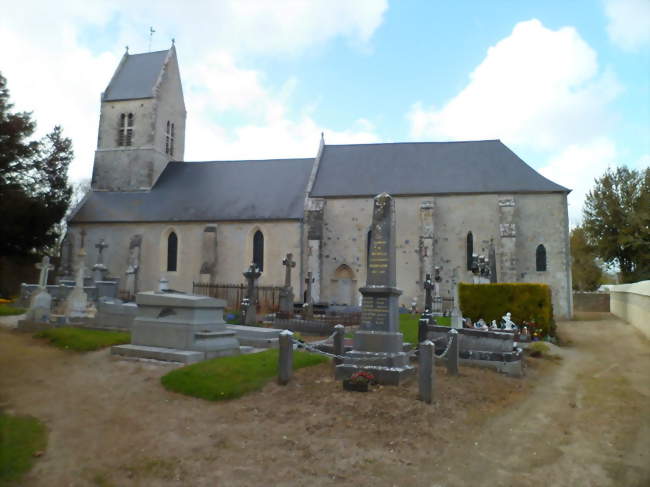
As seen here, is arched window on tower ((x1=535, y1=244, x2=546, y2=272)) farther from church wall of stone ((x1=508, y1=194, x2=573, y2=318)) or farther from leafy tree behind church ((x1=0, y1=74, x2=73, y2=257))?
leafy tree behind church ((x1=0, y1=74, x2=73, y2=257))

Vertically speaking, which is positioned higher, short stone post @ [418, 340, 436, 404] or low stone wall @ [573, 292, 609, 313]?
low stone wall @ [573, 292, 609, 313]

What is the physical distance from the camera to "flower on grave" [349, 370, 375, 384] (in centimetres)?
791

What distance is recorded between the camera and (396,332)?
9211mm

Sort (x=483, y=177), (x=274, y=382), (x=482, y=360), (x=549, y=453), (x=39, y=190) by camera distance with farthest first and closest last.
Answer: (x=39, y=190)
(x=483, y=177)
(x=482, y=360)
(x=274, y=382)
(x=549, y=453)

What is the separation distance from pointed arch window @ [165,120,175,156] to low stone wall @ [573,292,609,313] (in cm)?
2959

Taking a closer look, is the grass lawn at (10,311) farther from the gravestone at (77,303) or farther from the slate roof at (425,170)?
the slate roof at (425,170)

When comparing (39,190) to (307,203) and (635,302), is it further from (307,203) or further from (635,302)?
(635,302)

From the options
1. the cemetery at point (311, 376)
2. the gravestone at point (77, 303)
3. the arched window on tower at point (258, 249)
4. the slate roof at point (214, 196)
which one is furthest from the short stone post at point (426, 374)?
the arched window on tower at point (258, 249)

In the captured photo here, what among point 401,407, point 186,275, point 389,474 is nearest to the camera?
point 389,474

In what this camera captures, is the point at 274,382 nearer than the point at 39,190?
Yes

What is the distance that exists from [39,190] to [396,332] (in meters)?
27.9

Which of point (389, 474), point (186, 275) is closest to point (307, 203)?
point (186, 275)

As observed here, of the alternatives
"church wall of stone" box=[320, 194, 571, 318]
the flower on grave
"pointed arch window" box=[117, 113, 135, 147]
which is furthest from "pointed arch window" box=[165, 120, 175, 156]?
the flower on grave

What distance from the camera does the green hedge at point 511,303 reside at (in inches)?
616
